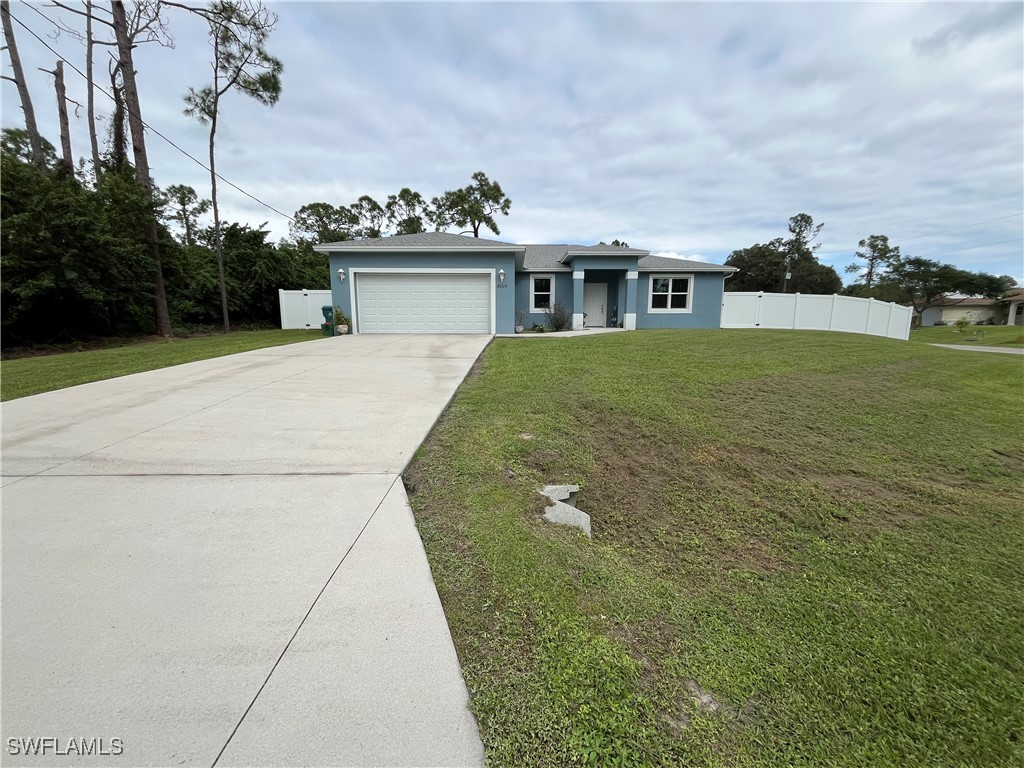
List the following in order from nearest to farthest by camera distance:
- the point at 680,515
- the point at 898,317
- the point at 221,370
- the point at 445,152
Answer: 1. the point at 680,515
2. the point at 221,370
3. the point at 898,317
4. the point at 445,152

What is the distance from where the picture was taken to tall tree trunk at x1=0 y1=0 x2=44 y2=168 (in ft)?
54.5

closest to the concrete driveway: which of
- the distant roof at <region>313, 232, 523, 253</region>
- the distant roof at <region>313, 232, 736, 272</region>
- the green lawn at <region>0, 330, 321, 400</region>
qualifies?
the green lawn at <region>0, 330, 321, 400</region>

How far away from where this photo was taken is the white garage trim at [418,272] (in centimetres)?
1371

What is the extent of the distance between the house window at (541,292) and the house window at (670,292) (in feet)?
13.2

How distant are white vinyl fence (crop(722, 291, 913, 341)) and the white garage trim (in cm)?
1002

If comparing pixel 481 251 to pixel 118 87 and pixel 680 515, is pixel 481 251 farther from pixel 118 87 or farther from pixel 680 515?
pixel 118 87

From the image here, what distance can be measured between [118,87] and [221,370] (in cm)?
2126

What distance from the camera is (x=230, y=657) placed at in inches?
62.6

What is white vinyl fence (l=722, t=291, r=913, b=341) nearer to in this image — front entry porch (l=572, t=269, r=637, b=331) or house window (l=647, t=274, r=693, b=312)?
house window (l=647, t=274, r=693, b=312)

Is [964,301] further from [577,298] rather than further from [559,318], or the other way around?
[559,318]

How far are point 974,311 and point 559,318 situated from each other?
198 feet

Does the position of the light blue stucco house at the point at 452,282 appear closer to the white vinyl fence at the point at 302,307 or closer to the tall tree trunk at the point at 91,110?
the white vinyl fence at the point at 302,307

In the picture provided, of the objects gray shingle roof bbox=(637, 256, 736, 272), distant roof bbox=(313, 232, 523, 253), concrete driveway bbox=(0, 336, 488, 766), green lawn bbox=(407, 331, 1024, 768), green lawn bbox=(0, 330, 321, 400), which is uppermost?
distant roof bbox=(313, 232, 523, 253)

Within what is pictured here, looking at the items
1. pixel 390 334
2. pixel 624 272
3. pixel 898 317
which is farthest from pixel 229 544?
pixel 898 317
